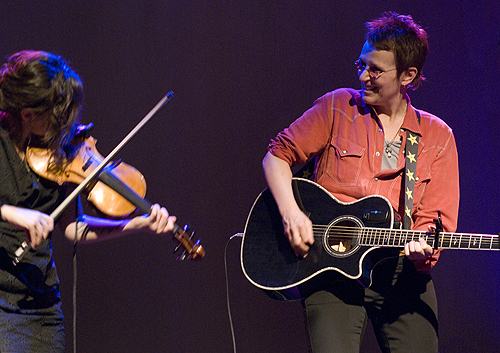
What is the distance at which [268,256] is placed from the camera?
1904mm

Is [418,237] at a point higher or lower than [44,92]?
lower

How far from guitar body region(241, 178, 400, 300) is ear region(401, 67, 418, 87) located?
539 mm

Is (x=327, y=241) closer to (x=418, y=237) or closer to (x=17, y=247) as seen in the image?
(x=418, y=237)

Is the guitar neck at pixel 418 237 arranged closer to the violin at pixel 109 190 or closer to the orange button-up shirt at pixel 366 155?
the orange button-up shirt at pixel 366 155

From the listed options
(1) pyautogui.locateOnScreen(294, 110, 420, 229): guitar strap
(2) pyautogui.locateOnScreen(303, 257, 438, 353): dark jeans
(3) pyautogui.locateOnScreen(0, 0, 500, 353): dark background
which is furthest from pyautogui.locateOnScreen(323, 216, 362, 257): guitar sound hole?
(3) pyautogui.locateOnScreen(0, 0, 500, 353): dark background

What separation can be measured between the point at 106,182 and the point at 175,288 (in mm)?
1383

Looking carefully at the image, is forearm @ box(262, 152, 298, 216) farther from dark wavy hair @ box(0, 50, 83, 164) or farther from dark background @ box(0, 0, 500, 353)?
dark background @ box(0, 0, 500, 353)

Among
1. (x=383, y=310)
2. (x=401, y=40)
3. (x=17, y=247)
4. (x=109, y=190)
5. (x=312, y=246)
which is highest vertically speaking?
(x=401, y=40)

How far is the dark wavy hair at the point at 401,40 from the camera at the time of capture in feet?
6.44

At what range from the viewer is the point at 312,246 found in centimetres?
186

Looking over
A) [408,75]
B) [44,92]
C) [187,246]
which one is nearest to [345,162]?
[408,75]

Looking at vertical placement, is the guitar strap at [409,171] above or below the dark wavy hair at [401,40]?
below

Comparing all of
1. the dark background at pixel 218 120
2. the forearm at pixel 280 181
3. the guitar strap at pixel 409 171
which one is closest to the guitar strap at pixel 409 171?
the guitar strap at pixel 409 171

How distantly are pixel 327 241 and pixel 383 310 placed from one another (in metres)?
0.34
